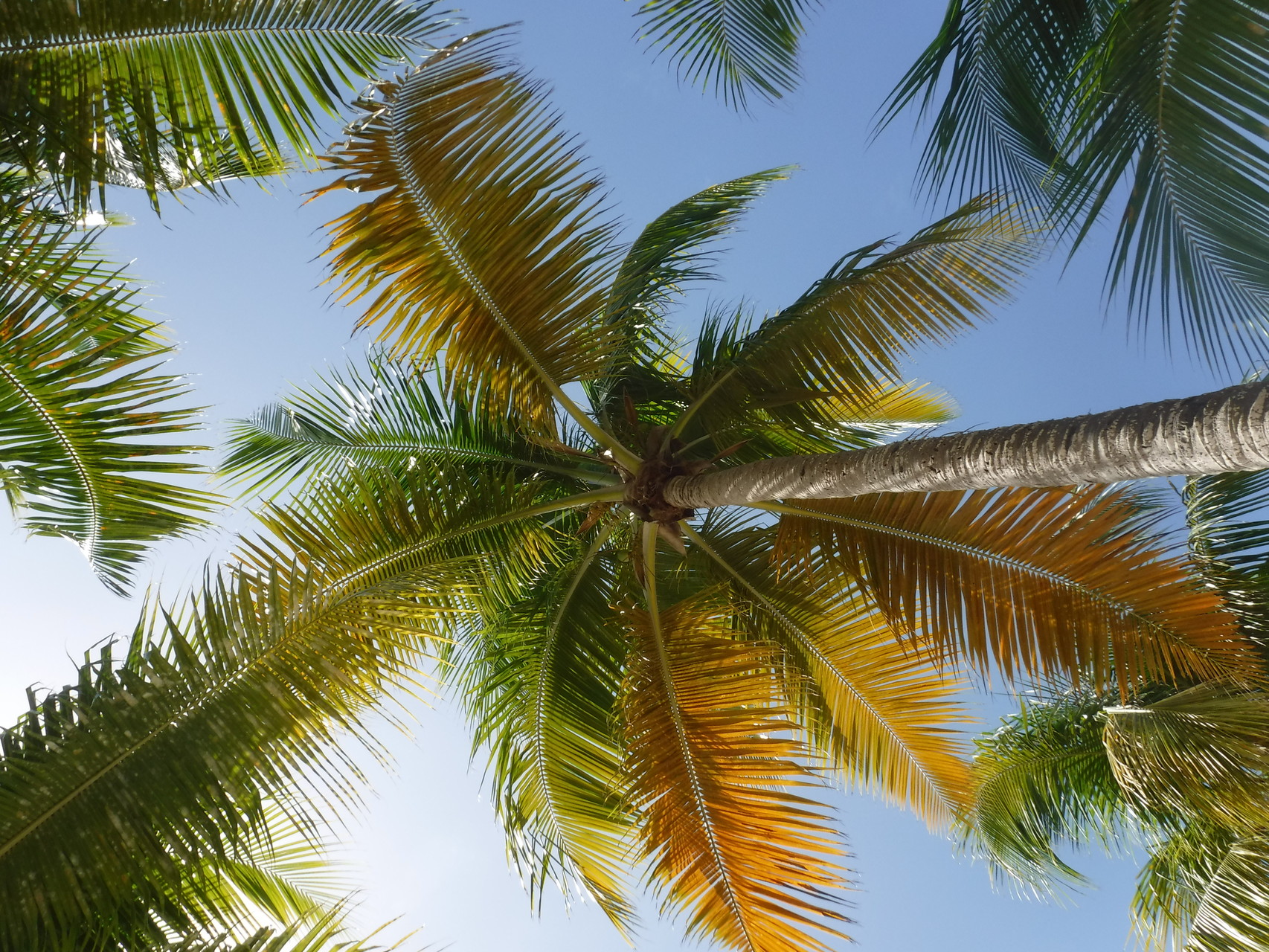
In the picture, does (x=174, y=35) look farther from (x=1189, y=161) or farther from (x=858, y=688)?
(x=858, y=688)

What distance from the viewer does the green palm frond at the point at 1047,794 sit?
23.5 ft

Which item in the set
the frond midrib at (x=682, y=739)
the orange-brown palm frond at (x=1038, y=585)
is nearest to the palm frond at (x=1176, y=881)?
the orange-brown palm frond at (x=1038, y=585)

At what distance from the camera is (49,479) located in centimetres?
409

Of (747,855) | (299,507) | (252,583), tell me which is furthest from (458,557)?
(747,855)

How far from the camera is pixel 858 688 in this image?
548 cm

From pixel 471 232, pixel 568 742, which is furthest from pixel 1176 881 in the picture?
pixel 471 232

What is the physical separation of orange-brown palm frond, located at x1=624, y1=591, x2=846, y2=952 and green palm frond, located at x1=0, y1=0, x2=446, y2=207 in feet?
11.8

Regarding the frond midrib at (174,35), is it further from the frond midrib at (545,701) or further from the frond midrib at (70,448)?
the frond midrib at (545,701)

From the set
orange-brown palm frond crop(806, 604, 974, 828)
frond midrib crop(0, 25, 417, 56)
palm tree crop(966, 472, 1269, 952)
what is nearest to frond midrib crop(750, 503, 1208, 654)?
palm tree crop(966, 472, 1269, 952)

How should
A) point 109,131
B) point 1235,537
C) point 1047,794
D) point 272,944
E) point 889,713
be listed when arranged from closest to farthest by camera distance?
point 272,944 < point 109,131 < point 889,713 < point 1235,537 < point 1047,794

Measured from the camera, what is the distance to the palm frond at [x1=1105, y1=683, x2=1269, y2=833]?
14.0 ft

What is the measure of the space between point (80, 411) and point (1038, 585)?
504 cm

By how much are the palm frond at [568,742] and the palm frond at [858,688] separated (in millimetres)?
1051

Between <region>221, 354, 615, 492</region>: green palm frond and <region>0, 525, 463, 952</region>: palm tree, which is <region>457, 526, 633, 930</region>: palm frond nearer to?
<region>221, 354, 615, 492</region>: green palm frond
